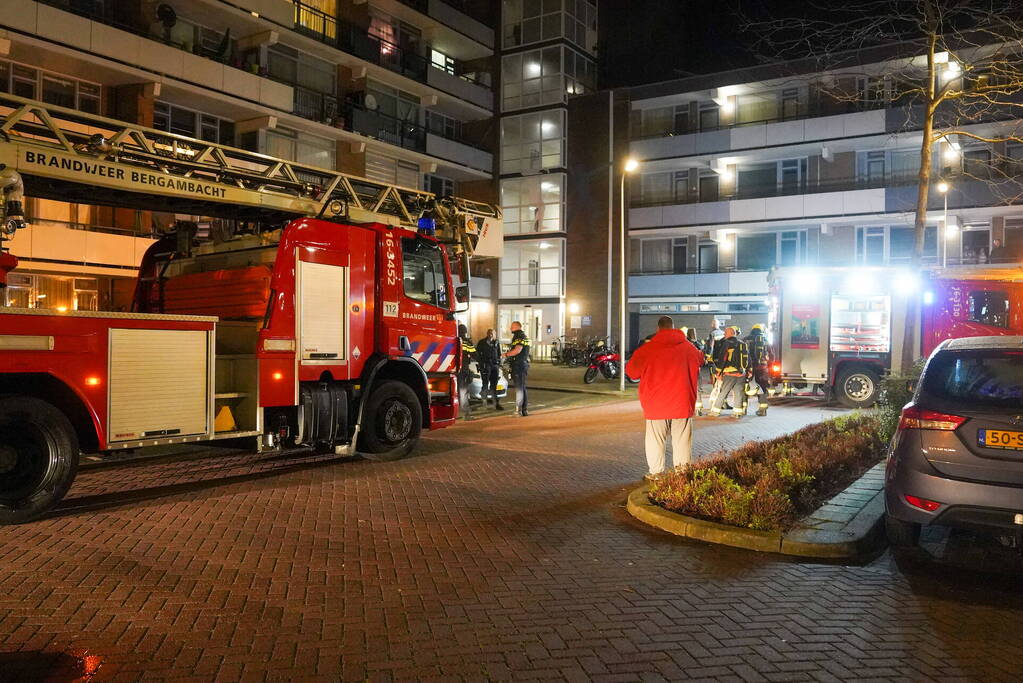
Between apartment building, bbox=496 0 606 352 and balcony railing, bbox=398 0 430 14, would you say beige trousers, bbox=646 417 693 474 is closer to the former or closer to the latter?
balcony railing, bbox=398 0 430 14

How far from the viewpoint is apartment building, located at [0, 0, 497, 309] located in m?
20.8

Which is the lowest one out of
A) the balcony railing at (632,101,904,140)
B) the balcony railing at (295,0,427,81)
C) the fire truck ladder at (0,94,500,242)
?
the fire truck ladder at (0,94,500,242)

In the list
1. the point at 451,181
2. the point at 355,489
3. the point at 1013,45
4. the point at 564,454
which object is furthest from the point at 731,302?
the point at 355,489

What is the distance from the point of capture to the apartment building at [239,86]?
68.2ft

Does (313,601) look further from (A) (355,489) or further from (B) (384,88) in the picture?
(B) (384,88)

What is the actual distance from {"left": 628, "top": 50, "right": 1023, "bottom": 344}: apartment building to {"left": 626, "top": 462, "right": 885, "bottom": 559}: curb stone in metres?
28.4

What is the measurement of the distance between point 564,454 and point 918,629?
650 cm

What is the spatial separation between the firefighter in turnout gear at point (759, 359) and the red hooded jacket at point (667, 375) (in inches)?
357

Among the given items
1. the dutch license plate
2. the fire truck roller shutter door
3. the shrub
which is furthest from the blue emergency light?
the dutch license plate

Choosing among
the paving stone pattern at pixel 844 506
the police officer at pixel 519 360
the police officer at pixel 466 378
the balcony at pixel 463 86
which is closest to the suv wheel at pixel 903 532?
the paving stone pattern at pixel 844 506

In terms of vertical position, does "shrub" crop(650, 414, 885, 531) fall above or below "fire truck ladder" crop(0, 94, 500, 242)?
below

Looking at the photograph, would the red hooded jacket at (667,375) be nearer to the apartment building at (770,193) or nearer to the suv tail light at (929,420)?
the suv tail light at (929,420)

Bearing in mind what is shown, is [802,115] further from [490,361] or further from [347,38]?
[490,361]

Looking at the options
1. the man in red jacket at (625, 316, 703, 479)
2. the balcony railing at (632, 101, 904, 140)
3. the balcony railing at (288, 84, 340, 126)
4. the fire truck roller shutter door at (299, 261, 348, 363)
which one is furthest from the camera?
the balcony railing at (632, 101, 904, 140)
